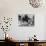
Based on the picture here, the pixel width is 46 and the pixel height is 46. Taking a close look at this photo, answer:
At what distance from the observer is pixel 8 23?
13.9 feet

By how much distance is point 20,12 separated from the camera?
427cm

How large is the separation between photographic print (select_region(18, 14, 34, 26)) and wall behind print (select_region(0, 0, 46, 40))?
0.10 metres

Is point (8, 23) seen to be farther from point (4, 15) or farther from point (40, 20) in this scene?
point (40, 20)

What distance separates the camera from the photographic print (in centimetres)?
428

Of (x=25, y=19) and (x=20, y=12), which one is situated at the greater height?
(x=20, y=12)

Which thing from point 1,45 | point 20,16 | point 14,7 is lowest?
point 1,45

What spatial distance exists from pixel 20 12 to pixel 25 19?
0.29 meters

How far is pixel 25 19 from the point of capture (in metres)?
4.31

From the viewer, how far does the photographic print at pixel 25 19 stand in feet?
14.0

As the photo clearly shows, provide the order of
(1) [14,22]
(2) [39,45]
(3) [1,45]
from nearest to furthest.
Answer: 1. (2) [39,45]
2. (3) [1,45]
3. (1) [14,22]

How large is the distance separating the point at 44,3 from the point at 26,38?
1319 millimetres

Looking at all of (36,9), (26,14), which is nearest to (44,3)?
(36,9)

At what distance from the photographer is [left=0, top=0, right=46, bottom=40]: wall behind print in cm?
424

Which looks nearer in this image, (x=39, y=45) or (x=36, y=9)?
(x=39, y=45)
